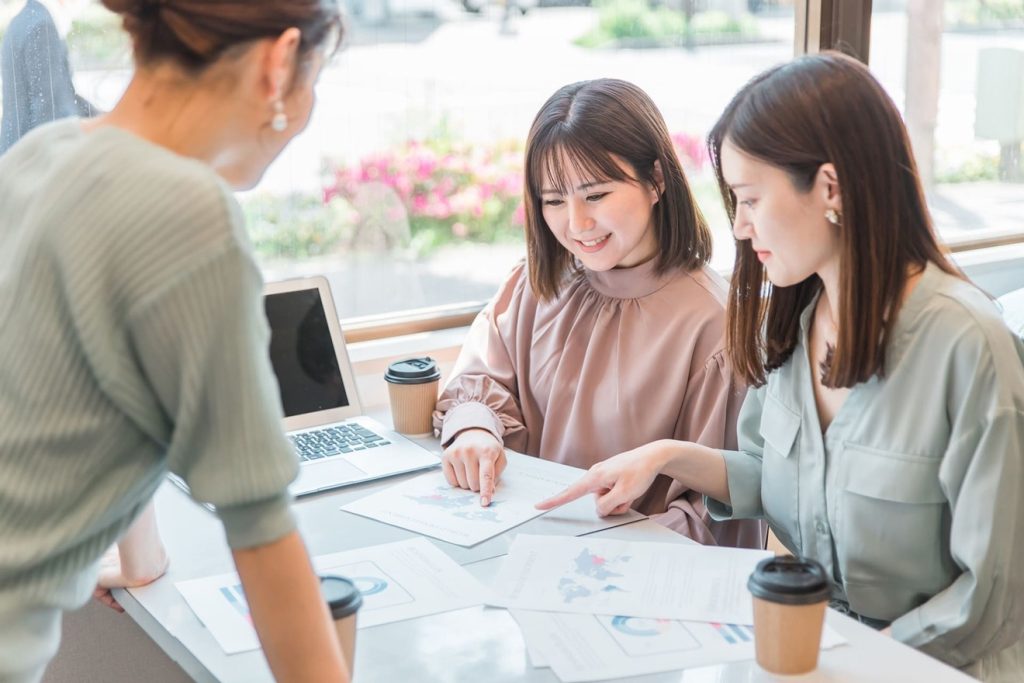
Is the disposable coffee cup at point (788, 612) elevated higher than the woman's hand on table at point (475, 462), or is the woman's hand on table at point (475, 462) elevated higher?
the disposable coffee cup at point (788, 612)

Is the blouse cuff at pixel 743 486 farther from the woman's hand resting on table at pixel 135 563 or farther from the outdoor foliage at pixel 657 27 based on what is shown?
the outdoor foliage at pixel 657 27

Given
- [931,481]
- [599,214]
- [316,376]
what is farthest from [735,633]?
[316,376]

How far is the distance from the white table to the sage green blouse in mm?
180

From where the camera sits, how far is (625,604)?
1.30 meters

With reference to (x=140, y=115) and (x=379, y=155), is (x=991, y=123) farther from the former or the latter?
(x=140, y=115)

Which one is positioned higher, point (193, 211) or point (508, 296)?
point (193, 211)

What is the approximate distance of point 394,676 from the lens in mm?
1177

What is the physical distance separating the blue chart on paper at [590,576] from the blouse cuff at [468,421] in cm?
42

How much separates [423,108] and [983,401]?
1.47 metres

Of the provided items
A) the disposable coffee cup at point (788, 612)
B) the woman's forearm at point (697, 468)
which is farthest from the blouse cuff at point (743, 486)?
the disposable coffee cup at point (788, 612)

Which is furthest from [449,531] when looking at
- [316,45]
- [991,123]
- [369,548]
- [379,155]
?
[991,123]

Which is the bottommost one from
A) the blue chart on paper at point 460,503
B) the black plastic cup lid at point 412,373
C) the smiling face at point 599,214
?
the blue chart on paper at point 460,503

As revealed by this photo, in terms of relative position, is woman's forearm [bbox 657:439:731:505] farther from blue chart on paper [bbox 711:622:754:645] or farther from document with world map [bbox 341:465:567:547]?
blue chart on paper [bbox 711:622:754:645]

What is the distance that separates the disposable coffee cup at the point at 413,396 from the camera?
1950 mm
